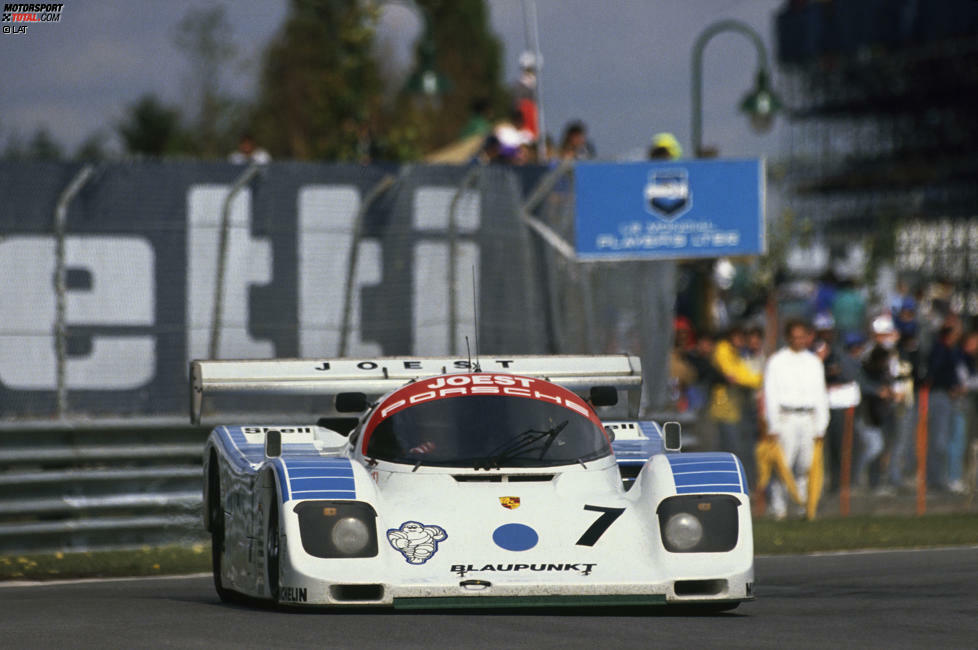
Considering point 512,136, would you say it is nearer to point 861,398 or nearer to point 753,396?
point 753,396

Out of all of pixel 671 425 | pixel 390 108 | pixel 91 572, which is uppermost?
pixel 390 108

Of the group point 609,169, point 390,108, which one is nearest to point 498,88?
point 390,108

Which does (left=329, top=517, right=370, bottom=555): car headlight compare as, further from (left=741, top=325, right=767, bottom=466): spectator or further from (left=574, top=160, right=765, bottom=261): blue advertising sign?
(left=741, top=325, right=767, bottom=466): spectator

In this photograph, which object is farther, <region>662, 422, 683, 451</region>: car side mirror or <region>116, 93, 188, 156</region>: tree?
<region>116, 93, 188, 156</region>: tree

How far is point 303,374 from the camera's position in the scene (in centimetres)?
1064

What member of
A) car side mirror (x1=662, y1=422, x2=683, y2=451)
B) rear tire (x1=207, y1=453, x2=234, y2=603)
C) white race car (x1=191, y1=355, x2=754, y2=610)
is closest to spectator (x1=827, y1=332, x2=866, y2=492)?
car side mirror (x1=662, y1=422, x2=683, y2=451)

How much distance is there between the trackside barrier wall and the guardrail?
1 centimetres

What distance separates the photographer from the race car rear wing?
415 inches

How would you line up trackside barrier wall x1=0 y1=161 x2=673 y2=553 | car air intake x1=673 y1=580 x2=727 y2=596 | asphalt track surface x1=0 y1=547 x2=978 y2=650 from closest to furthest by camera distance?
asphalt track surface x1=0 y1=547 x2=978 y2=650 → car air intake x1=673 y1=580 x2=727 y2=596 → trackside barrier wall x1=0 y1=161 x2=673 y2=553

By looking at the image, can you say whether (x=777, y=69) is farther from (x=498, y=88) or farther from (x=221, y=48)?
(x=221, y=48)

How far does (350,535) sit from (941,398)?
12.4m

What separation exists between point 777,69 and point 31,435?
78023 millimetres

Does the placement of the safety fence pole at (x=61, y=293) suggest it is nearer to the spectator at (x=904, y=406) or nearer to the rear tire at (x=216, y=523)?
the rear tire at (x=216, y=523)

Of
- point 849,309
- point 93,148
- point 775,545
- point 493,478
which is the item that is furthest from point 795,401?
point 93,148
